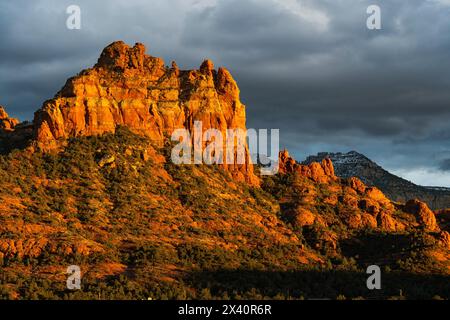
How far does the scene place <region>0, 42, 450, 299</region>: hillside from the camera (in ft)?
260

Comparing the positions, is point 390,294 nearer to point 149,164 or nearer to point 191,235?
point 191,235

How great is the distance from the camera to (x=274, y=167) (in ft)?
441

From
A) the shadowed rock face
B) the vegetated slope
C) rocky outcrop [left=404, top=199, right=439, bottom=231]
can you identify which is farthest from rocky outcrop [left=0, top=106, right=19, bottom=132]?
rocky outcrop [left=404, top=199, right=439, bottom=231]

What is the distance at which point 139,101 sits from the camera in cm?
11838

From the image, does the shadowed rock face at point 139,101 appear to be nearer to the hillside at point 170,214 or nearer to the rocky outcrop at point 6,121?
the hillside at point 170,214

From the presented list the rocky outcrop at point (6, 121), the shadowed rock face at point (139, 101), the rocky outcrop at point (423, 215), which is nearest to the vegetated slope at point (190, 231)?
the rocky outcrop at point (423, 215)

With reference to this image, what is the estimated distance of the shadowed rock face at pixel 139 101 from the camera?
364ft

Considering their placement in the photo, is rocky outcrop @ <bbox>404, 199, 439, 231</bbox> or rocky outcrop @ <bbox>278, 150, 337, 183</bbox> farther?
rocky outcrop @ <bbox>278, 150, 337, 183</bbox>

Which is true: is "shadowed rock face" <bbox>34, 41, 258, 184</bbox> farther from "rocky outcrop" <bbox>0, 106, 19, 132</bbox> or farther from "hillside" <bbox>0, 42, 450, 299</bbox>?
"rocky outcrop" <bbox>0, 106, 19, 132</bbox>

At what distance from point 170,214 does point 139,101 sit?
1016 inches

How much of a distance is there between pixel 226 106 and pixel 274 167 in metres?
16.6

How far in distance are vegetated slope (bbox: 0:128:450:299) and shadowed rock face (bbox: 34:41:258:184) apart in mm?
3026

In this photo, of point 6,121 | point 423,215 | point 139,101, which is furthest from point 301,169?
point 6,121
